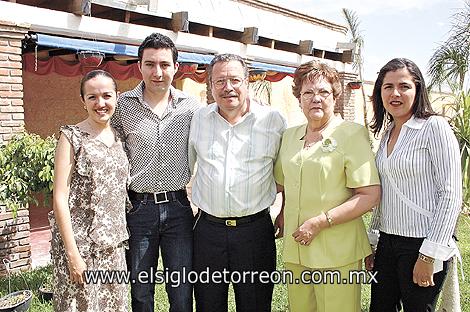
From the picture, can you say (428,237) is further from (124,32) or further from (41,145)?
(124,32)

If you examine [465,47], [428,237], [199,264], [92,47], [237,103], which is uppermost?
[465,47]

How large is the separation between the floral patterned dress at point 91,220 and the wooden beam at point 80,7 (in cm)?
370

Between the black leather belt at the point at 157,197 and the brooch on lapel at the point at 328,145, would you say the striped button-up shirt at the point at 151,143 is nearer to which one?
the black leather belt at the point at 157,197

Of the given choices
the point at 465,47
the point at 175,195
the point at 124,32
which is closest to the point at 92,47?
the point at 124,32

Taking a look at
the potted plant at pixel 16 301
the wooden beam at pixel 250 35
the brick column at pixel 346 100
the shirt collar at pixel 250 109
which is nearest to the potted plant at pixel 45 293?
the potted plant at pixel 16 301

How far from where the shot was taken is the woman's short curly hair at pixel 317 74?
2.80m

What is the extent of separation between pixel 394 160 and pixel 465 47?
9.35 meters

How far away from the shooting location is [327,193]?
2764 millimetres

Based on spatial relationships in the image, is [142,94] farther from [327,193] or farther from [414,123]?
[414,123]

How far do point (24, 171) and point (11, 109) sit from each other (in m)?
0.97

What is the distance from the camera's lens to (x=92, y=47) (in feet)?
19.8

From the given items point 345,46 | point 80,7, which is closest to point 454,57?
Result: point 345,46

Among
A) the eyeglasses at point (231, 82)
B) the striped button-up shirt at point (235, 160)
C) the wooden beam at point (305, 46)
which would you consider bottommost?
the striped button-up shirt at point (235, 160)

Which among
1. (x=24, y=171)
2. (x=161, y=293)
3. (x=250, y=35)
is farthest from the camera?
(x=250, y=35)
